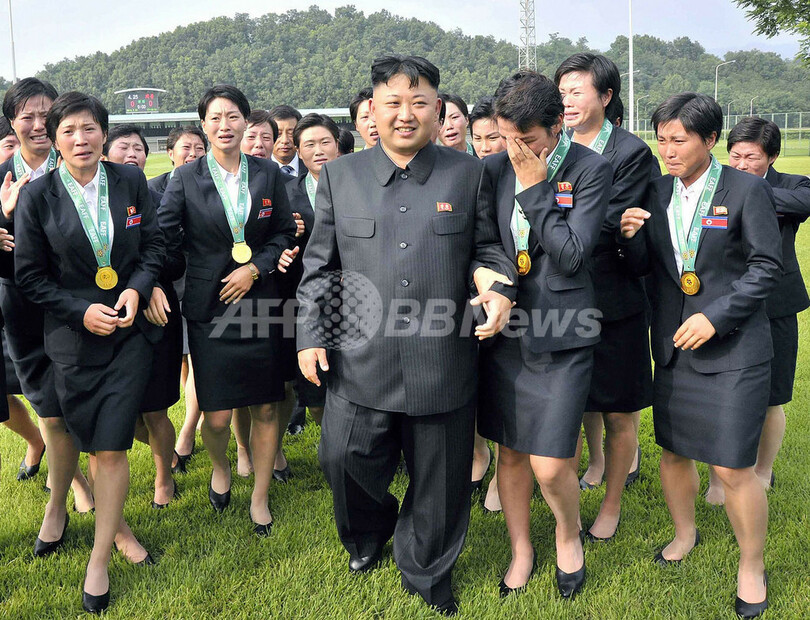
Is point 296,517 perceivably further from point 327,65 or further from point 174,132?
point 327,65

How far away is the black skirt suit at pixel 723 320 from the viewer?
3.19m

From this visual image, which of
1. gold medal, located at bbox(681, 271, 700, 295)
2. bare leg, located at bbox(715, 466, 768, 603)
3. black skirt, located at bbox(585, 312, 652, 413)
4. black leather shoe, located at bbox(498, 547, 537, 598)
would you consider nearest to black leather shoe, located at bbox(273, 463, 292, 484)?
black leather shoe, located at bbox(498, 547, 537, 598)

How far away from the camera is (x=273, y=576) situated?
3703 mm

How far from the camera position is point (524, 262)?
129 inches

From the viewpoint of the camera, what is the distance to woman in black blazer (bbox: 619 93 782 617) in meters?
3.20

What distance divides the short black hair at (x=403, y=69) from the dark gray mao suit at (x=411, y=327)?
1.01 ft

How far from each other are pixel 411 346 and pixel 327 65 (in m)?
100

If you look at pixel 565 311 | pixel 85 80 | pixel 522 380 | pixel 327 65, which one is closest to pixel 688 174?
pixel 565 311

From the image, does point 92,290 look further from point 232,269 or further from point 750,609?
point 750,609

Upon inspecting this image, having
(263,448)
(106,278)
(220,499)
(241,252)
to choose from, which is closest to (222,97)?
(241,252)

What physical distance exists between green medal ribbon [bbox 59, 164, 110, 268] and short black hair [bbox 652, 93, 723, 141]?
2628mm

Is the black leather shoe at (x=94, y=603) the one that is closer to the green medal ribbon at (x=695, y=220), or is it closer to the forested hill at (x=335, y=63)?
the green medal ribbon at (x=695, y=220)

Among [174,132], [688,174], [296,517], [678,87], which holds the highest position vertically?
[678,87]

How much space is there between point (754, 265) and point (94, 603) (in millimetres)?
3319
